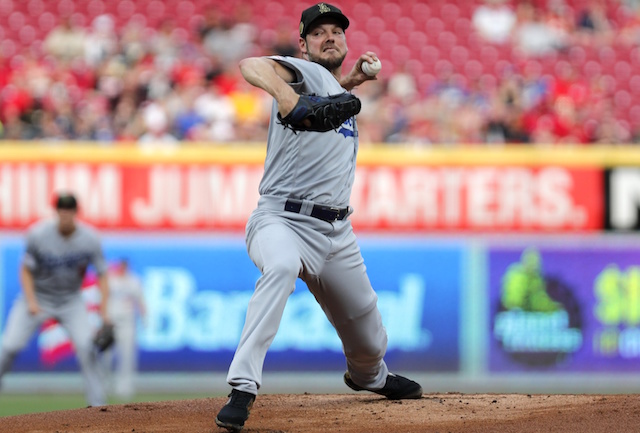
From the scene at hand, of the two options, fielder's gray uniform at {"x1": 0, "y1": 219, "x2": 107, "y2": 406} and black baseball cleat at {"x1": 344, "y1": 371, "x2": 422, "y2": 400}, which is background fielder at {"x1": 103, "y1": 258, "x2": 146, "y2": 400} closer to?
fielder's gray uniform at {"x1": 0, "y1": 219, "x2": 107, "y2": 406}

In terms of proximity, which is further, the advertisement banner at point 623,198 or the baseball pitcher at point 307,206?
the advertisement banner at point 623,198

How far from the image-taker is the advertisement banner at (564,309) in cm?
1116

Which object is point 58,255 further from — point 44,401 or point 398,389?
point 398,389

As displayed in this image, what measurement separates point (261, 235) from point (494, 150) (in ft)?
25.4

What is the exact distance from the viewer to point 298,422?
16.5 ft

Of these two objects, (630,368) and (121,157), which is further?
(121,157)

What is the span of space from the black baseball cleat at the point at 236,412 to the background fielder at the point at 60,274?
406 centimetres

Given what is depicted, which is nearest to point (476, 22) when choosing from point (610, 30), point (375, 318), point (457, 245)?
point (610, 30)

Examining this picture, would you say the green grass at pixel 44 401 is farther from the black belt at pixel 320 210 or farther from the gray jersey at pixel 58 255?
the black belt at pixel 320 210

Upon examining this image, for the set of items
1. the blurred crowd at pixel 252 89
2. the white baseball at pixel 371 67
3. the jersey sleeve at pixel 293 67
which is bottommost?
the jersey sleeve at pixel 293 67

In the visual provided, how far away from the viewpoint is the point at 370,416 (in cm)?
511

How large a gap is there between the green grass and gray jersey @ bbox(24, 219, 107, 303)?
4.12ft

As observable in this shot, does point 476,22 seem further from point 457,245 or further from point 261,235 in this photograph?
point 261,235

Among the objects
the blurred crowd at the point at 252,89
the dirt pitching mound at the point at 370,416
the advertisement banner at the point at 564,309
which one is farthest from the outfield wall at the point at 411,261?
the dirt pitching mound at the point at 370,416
